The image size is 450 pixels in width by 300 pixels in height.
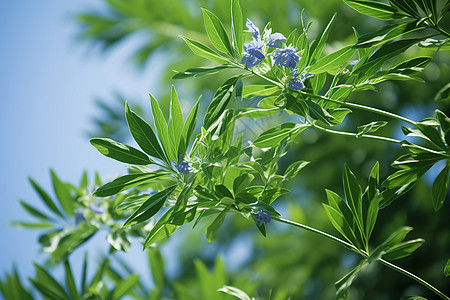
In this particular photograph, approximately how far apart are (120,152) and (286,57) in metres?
0.18

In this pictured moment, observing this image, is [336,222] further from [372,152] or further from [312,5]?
[312,5]

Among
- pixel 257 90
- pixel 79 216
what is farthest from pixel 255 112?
pixel 79 216

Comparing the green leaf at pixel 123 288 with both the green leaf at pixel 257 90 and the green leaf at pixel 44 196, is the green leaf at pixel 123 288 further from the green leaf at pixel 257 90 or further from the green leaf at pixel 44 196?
the green leaf at pixel 257 90

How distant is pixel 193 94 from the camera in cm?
237

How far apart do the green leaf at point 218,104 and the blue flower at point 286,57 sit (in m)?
0.05

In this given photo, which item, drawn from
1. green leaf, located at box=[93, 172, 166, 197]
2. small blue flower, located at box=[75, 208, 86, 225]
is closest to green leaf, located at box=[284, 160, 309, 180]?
green leaf, located at box=[93, 172, 166, 197]

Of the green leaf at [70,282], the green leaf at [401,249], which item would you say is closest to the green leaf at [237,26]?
the green leaf at [401,249]

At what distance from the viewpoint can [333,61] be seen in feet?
1.40

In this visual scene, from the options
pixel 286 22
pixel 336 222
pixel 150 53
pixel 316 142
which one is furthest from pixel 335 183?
pixel 336 222

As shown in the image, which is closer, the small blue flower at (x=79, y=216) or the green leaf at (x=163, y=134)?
the green leaf at (x=163, y=134)

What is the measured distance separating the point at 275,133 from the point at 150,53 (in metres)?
1.91

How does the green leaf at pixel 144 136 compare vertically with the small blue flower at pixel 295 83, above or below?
above

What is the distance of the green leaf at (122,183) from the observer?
0.43 meters

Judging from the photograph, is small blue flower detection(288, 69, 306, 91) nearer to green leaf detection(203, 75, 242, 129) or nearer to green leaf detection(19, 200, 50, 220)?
green leaf detection(203, 75, 242, 129)
